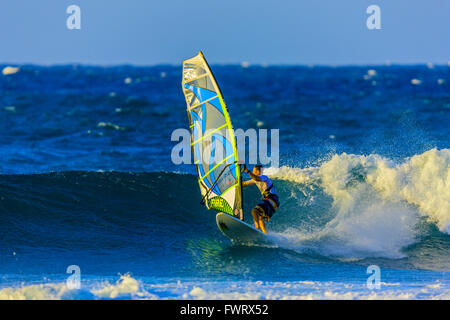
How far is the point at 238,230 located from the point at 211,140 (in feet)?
4.46

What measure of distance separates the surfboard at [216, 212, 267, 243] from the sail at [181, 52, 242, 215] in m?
0.13

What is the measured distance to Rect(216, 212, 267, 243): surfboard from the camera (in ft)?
27.7

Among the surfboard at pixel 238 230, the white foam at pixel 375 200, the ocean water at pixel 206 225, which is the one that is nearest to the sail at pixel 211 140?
the surfboard at pixel 238 230

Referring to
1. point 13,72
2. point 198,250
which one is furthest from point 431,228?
point 13,72

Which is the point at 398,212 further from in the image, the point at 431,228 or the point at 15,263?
the point at 15,263

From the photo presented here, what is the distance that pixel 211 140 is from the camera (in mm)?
8430

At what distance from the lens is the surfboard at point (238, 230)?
8.45 metres

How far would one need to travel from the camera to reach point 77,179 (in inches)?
477

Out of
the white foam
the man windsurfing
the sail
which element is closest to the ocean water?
the white foam

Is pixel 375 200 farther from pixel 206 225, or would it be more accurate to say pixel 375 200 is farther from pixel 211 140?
pixel 211 140

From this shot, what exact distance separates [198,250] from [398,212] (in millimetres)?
3528

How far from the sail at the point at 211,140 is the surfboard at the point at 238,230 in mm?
128

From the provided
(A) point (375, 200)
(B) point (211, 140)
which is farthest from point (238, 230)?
(A) point (375, 200)

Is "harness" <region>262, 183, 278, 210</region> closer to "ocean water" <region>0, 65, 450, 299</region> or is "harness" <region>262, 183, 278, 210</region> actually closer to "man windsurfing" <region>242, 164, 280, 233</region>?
"man windsurfing" <region>242, 164, 280, 233</region>
